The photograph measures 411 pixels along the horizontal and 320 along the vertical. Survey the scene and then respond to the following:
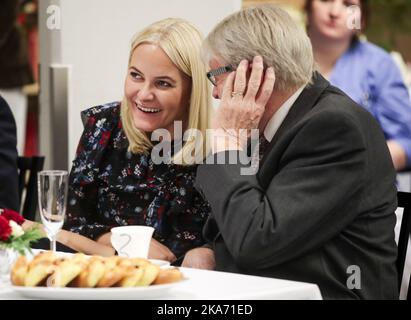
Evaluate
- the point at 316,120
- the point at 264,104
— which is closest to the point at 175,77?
the point at 264,104

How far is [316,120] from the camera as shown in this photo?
75.8 inches

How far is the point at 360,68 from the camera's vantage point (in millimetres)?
3820

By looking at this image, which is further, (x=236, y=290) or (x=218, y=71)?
(x=218, y=71)

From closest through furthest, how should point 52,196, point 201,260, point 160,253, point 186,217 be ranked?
point 52,196, point 201,260, point 160,253, point 186,217

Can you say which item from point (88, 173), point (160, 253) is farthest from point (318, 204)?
point (88, 173)

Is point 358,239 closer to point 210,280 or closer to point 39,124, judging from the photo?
point 210,280

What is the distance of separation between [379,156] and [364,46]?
1936 mm

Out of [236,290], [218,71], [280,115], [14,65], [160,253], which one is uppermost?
[14,65]

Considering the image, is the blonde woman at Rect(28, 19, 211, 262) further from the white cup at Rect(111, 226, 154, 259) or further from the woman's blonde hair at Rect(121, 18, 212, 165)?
the white cup at Rect(111, 226, 154, 259)

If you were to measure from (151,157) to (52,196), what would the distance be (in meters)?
0.99

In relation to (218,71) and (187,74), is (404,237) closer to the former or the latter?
(218,71)

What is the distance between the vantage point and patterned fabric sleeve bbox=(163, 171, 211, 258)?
8.87 feet

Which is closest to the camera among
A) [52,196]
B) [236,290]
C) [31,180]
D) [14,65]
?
[236,290]

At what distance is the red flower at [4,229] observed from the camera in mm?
1724
